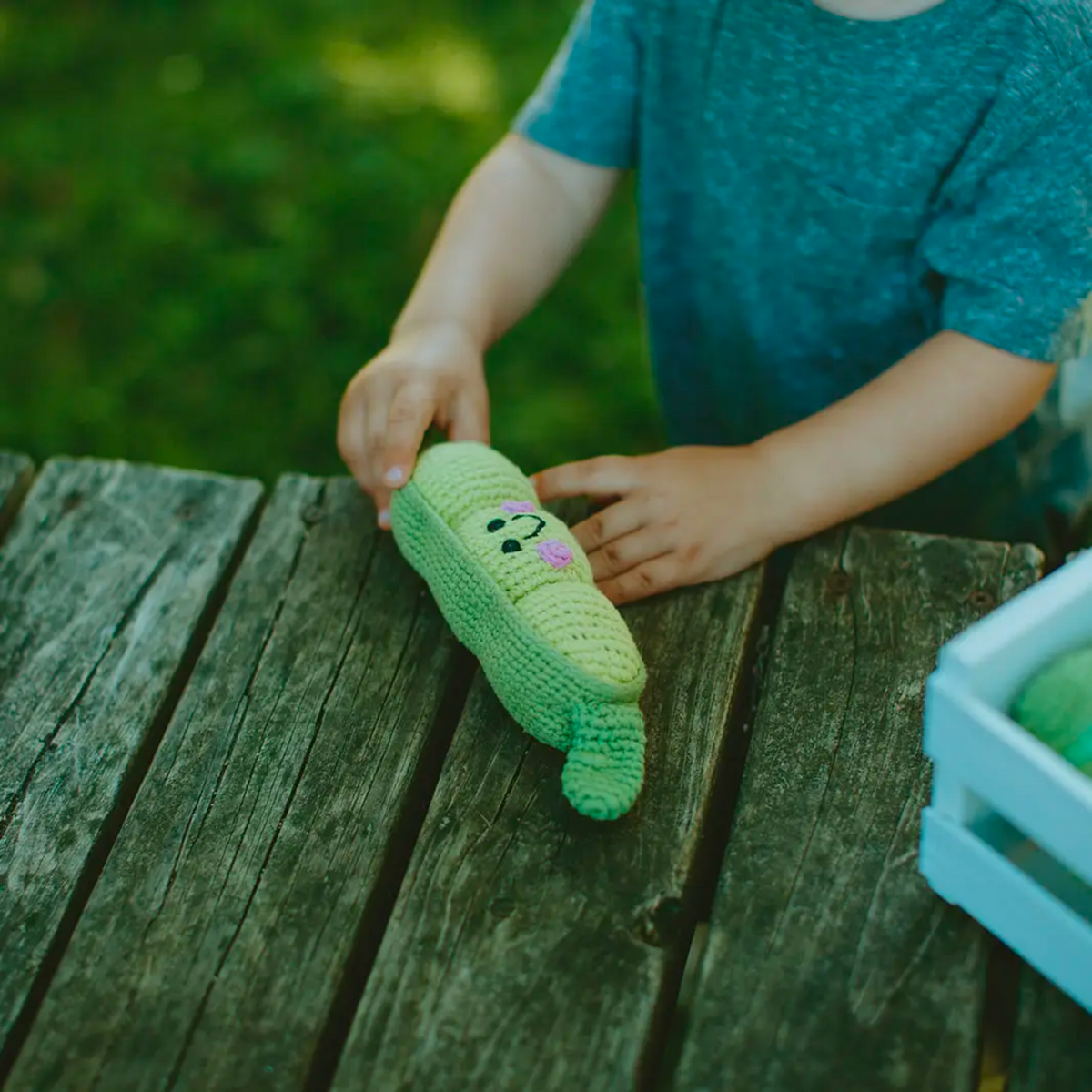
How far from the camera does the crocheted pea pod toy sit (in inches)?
36.5

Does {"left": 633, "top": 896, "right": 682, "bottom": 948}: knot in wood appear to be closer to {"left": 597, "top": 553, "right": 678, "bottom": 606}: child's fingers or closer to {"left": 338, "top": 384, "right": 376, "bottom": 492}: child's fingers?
{"left": 597, "top": 553, "right": 678, "bottom": 606}: child's fingers

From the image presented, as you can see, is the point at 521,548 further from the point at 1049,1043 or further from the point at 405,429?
the point at 1049,1043

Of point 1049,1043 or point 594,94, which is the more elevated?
point 594,94

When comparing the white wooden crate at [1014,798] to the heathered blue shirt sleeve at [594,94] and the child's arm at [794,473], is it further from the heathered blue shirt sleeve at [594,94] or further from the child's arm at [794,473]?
the heathered blue shirt sleeve at [594,94]

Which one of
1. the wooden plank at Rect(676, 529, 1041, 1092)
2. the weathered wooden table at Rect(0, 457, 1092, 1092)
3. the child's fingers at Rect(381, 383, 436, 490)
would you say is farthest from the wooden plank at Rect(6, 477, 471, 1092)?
the wooden plank at Rect(676, 529, 1041, 1092)

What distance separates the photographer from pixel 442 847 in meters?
0.95

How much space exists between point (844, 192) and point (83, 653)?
91 centimetres

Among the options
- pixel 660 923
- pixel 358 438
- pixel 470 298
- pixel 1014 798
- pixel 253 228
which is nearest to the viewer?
pixel 1014 798

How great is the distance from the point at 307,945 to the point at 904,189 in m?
0.92

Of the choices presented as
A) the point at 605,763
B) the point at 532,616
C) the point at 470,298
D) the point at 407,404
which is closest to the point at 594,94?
the point at 470,298

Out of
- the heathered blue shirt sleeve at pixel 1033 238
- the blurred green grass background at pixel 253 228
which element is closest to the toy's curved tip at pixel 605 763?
the heathered blue shirt sleeve at pixel 1033 238

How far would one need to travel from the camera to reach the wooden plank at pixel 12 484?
1.29m

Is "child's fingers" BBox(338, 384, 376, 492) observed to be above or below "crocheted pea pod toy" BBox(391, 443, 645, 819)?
below

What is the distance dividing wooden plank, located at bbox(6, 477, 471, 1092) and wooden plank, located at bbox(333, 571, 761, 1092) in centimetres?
4
